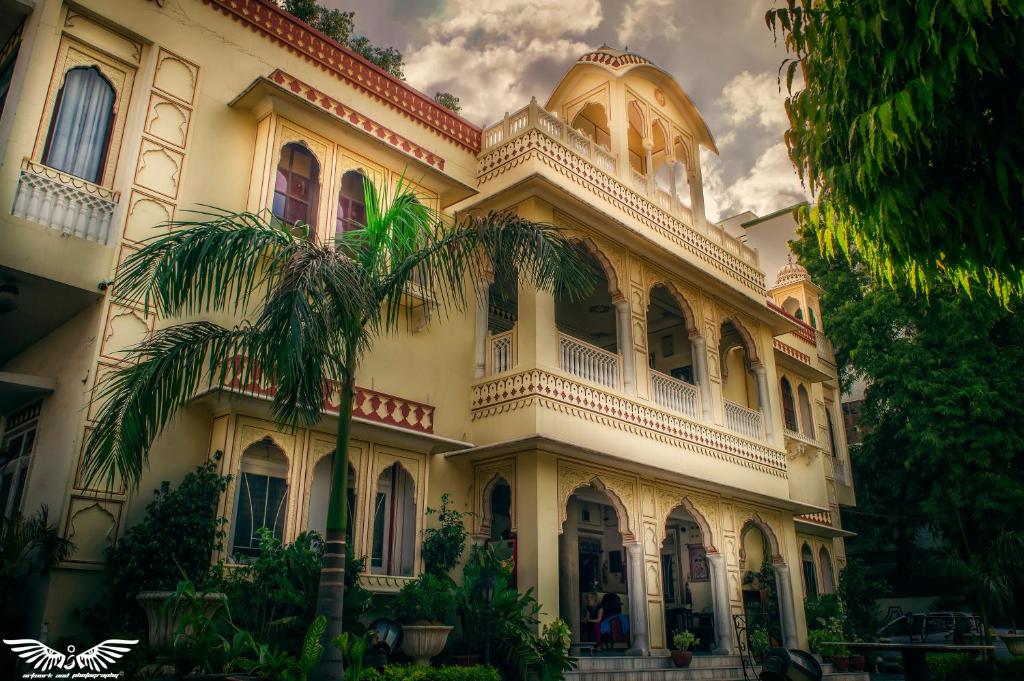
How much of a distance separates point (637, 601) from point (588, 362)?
3632 mm

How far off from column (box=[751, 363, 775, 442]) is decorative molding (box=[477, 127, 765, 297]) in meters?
1.84

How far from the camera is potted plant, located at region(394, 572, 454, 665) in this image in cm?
881

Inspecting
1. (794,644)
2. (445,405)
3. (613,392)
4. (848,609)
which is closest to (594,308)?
(613,392)

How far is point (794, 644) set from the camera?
575 inches

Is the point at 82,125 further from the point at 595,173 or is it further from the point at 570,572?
the point at 570,572

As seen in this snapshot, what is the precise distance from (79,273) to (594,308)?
31.9 ft

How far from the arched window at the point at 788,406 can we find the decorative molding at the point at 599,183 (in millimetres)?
4487

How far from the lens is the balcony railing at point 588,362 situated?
460 inches

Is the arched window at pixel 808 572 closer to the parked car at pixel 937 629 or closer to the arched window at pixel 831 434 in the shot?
the parked car at pixel 937 629

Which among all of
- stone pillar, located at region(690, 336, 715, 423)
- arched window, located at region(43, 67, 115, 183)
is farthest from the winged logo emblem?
stone pillar, located at region(690, 336, 715, 423)

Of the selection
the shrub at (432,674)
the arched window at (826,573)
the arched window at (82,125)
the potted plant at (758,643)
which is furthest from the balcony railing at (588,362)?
the arched window at (826,573)

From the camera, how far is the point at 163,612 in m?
7.03

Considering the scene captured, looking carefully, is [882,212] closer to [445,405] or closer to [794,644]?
[445,405]

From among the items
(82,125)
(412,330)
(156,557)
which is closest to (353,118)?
(412,330)
